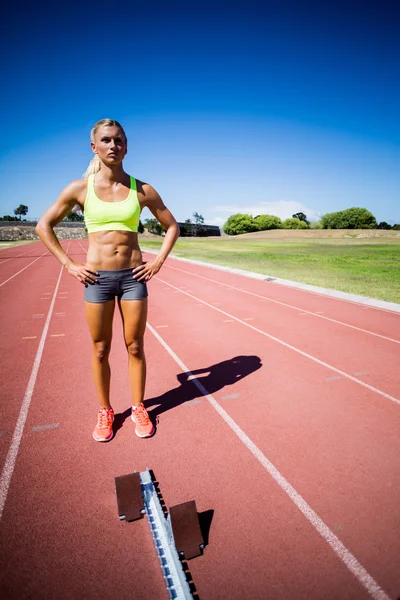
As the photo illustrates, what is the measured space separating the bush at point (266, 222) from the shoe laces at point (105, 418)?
345ft

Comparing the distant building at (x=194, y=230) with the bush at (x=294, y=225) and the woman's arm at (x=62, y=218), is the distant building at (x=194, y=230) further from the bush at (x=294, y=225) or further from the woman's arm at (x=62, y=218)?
the woman's arm at (x=62, y=218)

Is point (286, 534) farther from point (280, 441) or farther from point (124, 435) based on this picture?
point (124, 435)

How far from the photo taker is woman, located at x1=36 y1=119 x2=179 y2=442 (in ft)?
8.04

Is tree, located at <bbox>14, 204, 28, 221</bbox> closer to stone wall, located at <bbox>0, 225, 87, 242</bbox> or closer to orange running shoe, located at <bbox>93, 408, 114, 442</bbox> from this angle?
stone wall, located at <bbox>0, 225, 87, 242</bbox>

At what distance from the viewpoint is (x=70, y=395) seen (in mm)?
3719

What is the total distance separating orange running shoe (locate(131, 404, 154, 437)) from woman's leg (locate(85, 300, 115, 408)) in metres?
0.30

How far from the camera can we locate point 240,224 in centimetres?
10325

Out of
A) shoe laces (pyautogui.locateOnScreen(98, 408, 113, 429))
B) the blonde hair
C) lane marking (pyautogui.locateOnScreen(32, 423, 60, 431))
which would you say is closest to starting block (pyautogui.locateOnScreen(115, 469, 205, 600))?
shoe laces (pyautogui.locateOnScreen(98, 408, 113, 429))

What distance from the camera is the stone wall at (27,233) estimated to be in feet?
242

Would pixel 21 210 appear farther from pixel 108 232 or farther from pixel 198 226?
pixel 108 232

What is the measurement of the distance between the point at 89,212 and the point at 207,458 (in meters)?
2.23

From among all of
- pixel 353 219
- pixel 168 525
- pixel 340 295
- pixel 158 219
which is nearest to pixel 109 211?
pixel 158 219

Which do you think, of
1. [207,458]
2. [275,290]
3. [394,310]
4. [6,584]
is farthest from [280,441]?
[275,290]

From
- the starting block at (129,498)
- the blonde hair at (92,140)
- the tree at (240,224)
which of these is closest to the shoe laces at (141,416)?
the starting block at (129,498)
